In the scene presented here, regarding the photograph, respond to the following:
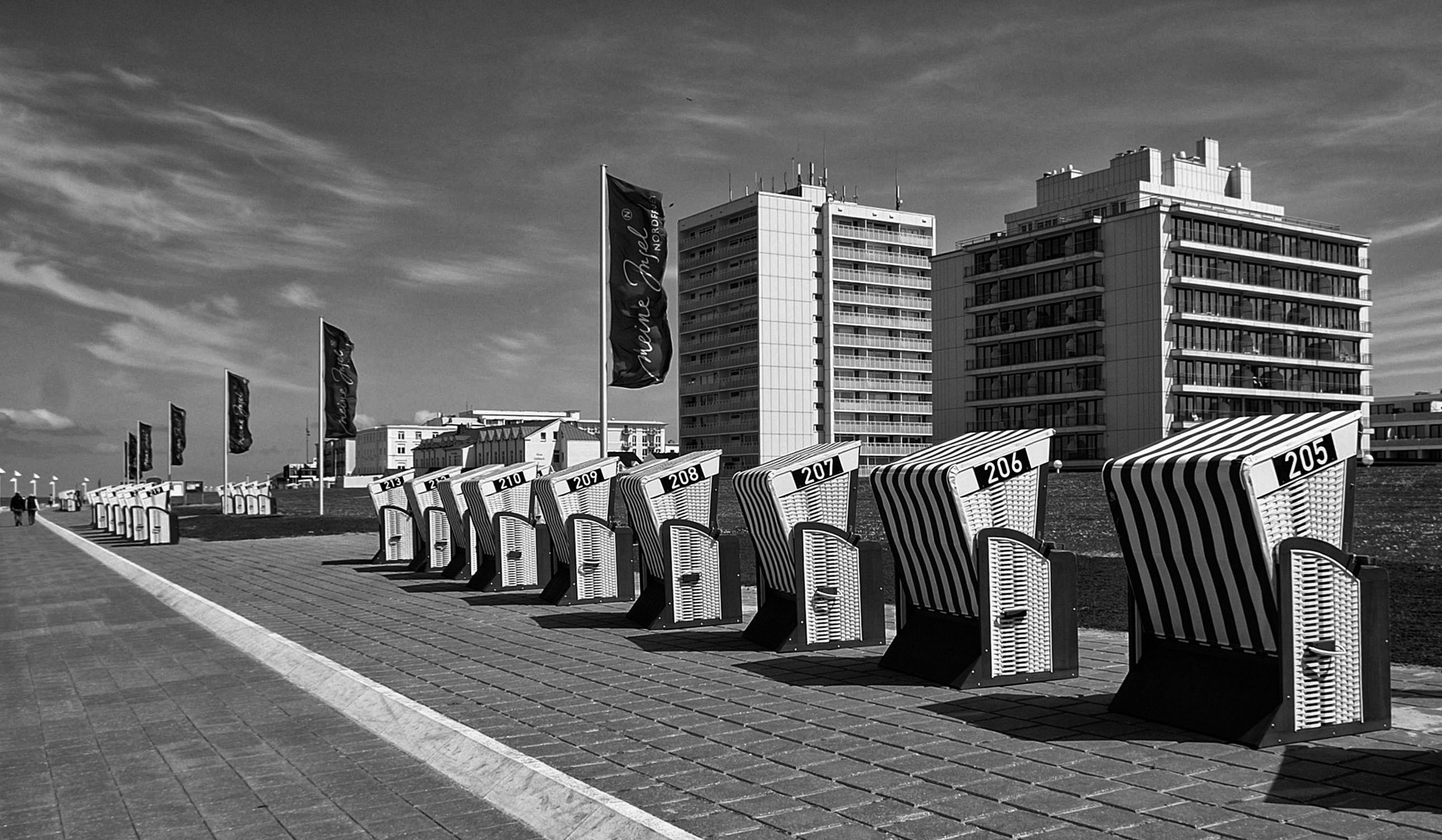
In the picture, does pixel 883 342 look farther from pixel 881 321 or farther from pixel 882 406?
pixel 882 406

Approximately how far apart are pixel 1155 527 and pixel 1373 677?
4.54 ft

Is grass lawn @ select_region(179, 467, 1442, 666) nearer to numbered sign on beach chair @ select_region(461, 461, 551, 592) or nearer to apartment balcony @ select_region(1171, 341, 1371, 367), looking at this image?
numbered sign on beach chair @ select_region(461, 461, 551, 592)

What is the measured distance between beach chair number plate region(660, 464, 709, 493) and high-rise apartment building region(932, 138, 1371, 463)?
235 ft

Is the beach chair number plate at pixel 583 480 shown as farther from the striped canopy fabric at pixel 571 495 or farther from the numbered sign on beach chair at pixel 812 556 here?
the numbered sign on beach chair at pixel 812 556

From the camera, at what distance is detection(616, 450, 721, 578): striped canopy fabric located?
13.0 meters

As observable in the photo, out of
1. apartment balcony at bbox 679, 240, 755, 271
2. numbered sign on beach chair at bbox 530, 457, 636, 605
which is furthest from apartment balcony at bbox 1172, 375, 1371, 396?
numbered sign on beach chair at bbox 530, 457, 636, 605

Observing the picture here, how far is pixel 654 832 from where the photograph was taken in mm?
4941

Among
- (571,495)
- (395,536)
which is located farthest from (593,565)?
(395,536)

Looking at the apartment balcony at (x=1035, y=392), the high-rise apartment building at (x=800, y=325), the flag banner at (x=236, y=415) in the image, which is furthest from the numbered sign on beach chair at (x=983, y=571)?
the high-rise apartment building at (x=800, y=325)

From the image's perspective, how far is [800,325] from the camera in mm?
121375

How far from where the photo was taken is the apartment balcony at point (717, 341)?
121312mm

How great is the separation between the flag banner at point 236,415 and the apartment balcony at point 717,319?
2977 inches

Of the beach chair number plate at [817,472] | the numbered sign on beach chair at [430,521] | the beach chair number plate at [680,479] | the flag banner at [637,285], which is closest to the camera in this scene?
the beach chair number plate at [817,472]

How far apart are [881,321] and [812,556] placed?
11701cm
